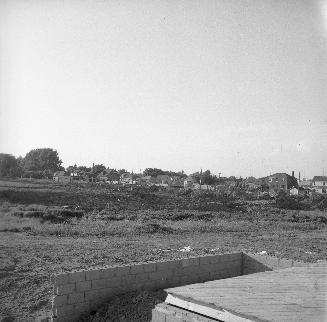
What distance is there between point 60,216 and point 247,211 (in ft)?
45.9

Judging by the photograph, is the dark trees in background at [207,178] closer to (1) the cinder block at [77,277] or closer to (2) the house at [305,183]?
(2) the house at [305,183]

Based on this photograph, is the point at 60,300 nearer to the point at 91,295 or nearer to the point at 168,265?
the point at 91,295

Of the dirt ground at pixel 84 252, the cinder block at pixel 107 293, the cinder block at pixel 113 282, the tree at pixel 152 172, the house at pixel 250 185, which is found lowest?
the dirt ground at pixel 84 252

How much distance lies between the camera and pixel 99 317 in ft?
19.0

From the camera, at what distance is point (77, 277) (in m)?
5.88

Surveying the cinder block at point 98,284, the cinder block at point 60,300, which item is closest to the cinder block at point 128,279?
the cinder block at point 98,284

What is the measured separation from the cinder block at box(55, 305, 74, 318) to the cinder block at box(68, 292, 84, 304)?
8 centimetres

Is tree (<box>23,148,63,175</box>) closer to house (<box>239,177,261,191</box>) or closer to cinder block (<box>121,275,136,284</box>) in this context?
house (<box>239,177,261,191</box>)

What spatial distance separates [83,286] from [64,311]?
1.44ft

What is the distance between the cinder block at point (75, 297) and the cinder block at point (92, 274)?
0.83 ft

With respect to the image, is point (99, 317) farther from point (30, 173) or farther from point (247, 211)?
point (30, 173)

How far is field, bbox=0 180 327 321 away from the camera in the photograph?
750cm

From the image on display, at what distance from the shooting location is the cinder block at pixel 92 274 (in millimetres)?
6000

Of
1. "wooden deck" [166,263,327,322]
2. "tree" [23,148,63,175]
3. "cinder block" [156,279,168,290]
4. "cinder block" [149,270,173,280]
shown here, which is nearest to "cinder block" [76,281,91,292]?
"cinder block" [149,270,173,280]
